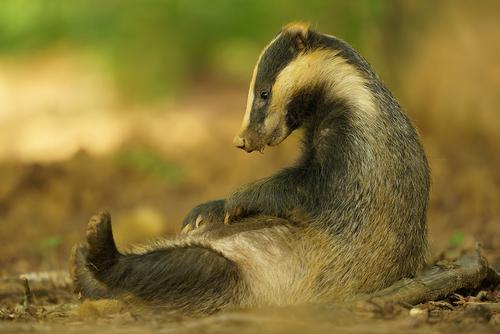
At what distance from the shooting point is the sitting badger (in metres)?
5.01

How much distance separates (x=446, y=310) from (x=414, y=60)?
21.5 feet

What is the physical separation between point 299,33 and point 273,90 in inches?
Answer: 15.9

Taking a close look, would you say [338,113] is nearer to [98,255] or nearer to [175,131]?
[98,255]

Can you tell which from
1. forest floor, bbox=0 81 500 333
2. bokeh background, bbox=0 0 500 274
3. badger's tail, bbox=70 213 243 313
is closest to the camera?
forest floor, bbox=0 81 500 333

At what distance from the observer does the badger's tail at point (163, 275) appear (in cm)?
498

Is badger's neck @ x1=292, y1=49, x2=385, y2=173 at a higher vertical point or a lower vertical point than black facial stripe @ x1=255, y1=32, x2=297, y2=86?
lower

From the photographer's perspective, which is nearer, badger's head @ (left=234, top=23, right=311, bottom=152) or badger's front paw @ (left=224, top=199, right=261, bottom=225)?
badger's front paw @ (left=224, top=199, right=261, bottom=225)

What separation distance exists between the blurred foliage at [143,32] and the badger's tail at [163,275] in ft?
32.7

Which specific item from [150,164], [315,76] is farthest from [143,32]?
[315,76]

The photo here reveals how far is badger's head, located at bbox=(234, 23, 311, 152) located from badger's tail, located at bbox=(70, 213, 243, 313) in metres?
0.91

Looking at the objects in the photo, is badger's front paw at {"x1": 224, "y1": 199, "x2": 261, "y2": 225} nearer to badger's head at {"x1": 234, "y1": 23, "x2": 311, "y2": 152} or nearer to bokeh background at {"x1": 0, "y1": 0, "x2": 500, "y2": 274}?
badger's head at {"x1": 234, "y1": 23, "x2": 311, "y2": 152}

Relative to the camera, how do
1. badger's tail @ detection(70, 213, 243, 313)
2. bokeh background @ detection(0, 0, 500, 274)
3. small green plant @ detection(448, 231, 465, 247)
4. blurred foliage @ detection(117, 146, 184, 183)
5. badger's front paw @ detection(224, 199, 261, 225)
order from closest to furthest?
badger's tail @ detection(70, 213, 243, 313) < badger's front paw @ detection(224, 199, 261, 225) < small green plant @ detection(448, 231, 465, 247) < bokeh background @ detection(0, 0, 500, 274) < blurred foliage @ detection(117, 146, 184, 183)

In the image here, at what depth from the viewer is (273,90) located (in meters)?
5.54

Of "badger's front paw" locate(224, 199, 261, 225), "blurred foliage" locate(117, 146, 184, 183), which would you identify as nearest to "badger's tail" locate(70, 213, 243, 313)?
"badger's front paw" locate(224, 199, 261, 225)
